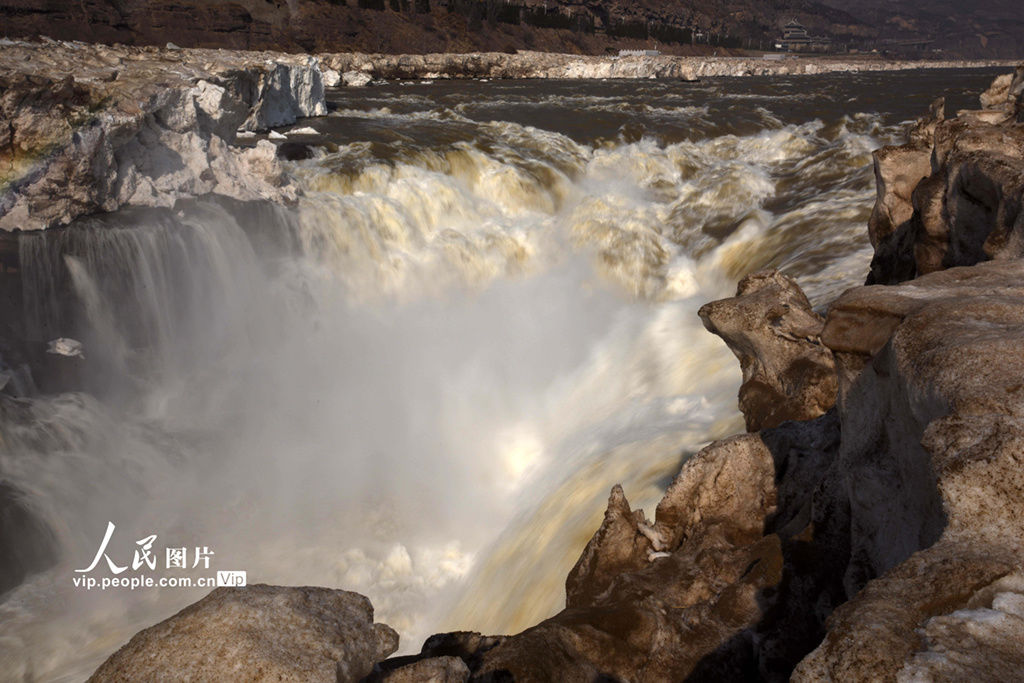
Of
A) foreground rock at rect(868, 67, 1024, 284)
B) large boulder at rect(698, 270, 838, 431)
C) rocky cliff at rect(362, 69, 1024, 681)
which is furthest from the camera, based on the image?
large boulder at rect(698, 270, 838, 431)

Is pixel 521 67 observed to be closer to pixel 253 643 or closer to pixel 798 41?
pixel 253 643

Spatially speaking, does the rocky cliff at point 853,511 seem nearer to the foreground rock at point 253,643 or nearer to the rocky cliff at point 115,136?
the foreground rock at point 253,643

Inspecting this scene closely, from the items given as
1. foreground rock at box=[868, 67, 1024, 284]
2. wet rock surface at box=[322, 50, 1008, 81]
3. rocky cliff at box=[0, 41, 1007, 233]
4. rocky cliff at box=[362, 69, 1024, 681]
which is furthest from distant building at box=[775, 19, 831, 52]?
rocky cliff at box=[362, 69, 1024, 681]

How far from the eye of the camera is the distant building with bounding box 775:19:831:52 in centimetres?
15409

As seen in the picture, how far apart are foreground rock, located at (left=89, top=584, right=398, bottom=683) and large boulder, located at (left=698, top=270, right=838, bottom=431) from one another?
4.69 metres

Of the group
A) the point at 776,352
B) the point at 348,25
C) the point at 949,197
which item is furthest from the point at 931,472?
the point at 348,25

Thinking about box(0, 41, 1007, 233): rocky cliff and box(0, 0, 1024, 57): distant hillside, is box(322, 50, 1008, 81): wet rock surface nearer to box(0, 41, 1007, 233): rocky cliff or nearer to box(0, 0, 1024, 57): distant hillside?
box(0, 0, 1024, 57): distant hillside

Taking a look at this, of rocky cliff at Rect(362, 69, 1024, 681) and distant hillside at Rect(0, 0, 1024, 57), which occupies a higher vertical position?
distant hillside at Rect(0, 0, 1024, 57)

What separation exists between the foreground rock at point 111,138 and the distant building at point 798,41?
150 metres

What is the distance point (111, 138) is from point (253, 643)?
11.6m

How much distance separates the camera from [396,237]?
610 inches

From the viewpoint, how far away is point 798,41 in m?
170

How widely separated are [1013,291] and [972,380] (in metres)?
1.23

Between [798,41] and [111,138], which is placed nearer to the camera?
[111,138]
